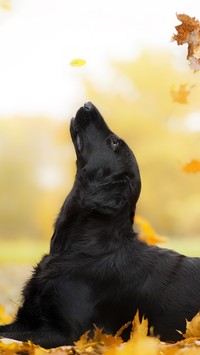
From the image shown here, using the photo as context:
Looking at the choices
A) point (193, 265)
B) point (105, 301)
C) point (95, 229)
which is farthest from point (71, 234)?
point (193, 265)

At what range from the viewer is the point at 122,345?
3.55 metres

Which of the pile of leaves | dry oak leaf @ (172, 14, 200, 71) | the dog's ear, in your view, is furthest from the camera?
dry oak leaf @ (172, 14, 200, 71)

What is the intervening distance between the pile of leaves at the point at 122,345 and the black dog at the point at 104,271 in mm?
152

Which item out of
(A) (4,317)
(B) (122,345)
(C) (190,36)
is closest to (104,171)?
(B) (122,345)

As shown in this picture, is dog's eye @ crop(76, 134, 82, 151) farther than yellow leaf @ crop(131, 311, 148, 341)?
Yes

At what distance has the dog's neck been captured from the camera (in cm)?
425

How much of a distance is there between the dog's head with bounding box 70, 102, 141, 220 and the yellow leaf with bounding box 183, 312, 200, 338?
0.73 meters

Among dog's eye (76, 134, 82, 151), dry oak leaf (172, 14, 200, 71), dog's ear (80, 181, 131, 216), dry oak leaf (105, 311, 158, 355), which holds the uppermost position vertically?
dry oak leaf (172, 14, 200, 71)

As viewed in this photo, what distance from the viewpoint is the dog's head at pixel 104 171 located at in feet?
14.0

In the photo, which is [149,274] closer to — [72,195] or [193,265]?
[193,265]

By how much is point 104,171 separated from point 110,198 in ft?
0.57

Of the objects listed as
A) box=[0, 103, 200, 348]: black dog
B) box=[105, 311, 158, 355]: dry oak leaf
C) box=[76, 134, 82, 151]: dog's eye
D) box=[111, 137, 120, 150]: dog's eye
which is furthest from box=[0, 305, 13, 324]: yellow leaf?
box=[105, 311, 158, 355]: dry oak leaf

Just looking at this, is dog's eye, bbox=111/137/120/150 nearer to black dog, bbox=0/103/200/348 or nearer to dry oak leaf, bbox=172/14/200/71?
black dog, bbox=0/103/200/348

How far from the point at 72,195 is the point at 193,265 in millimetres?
819
